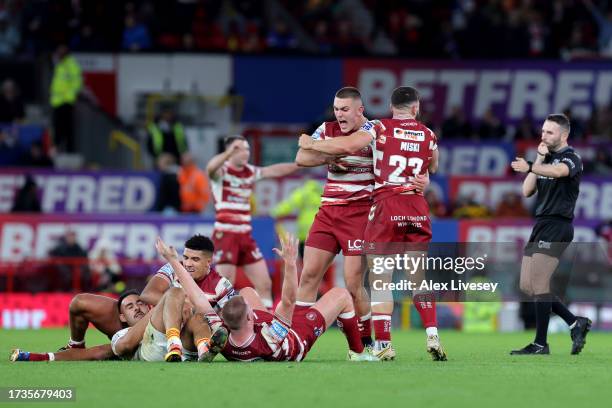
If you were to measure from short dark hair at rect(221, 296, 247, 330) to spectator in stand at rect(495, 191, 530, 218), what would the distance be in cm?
1337

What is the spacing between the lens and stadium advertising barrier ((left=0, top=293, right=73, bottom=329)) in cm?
2150

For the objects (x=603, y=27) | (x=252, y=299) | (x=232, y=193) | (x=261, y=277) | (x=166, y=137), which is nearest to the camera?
→ (x=252, y=299)

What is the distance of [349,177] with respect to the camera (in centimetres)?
1230

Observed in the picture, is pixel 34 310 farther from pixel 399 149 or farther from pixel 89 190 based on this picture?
pixel 399 149

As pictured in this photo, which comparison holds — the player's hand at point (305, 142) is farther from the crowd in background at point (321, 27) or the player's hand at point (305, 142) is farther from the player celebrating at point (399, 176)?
the crowd in background at point (321, 27)

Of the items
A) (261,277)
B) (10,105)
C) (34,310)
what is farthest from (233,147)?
(10,105)

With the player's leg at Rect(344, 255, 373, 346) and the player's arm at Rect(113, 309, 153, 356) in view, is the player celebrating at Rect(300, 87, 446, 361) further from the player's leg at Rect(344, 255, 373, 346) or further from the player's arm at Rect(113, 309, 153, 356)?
the player's arm at Rect(113, 309, 153, 356)

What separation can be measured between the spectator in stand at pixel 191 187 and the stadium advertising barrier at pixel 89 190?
0.50m

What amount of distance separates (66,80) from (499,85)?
880 centimetres

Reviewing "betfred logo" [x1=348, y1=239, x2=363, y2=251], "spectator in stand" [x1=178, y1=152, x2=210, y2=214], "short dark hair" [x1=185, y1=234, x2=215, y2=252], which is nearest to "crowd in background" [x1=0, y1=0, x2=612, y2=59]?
"spectator in stand" [x1=178, y1=152, x2=210, y2=214]

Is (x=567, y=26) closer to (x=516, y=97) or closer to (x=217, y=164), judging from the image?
(x=516, y=97)

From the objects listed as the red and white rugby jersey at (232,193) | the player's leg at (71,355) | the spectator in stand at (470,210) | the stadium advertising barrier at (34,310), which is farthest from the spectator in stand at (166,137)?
the player's leg at (71,355)

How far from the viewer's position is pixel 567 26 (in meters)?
29.5

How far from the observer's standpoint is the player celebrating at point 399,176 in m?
11.7
